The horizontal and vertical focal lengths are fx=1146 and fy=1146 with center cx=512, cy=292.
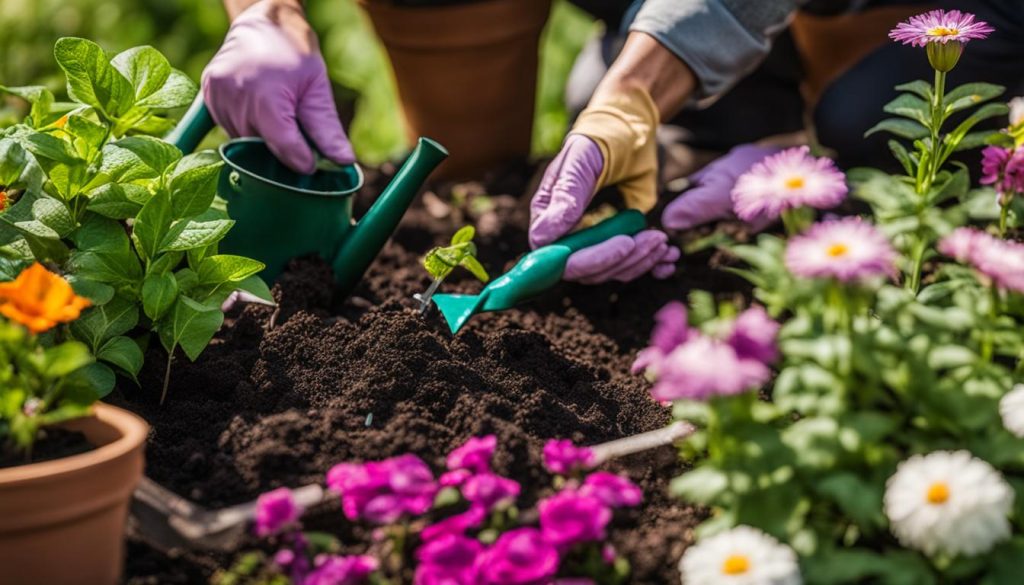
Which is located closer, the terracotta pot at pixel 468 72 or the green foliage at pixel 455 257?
the green foliage at pixel 455 257

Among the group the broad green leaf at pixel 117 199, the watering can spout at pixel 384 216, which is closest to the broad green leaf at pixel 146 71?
the broad green leaf at pixel 117 199

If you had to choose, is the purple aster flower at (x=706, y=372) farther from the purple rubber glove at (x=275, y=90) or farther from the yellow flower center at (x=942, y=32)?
the purple rubber glove at (x=275, y=90)

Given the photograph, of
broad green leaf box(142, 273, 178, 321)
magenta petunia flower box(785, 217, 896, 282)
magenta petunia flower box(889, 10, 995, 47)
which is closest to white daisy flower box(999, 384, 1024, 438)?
magenta petunia flower box(785, 217, 896, 282)

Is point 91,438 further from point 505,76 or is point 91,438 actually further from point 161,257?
point 505,76

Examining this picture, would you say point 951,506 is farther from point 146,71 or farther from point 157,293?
point 146,71

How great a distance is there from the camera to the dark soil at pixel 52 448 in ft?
4.18

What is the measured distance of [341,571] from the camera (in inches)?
47.0

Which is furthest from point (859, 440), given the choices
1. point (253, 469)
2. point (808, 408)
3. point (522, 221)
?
point (522, 221)

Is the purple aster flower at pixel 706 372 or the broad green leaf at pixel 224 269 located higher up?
the purple aster flower at pixel 706 372

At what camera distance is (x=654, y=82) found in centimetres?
213

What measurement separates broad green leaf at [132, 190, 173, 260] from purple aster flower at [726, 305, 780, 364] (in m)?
0.76

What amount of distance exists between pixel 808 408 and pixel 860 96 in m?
1.42

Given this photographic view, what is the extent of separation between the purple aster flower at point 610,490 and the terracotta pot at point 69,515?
0.49 meters

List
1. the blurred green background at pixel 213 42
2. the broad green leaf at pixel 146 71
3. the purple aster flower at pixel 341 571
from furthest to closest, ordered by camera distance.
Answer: the blurred green background at pixel 213 42, the broad green leaf at pixel 146 71, the purple aster flower at pixel 341 571
